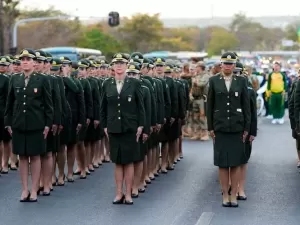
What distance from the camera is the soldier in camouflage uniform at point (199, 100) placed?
20766 millimetres

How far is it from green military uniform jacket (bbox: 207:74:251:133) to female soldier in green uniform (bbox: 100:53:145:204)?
1.08 m

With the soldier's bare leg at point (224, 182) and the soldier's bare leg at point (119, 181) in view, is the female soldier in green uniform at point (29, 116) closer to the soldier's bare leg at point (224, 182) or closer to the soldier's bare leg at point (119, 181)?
the soldier's bare leg at point (119, 181)

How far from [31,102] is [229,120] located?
2.89 meters

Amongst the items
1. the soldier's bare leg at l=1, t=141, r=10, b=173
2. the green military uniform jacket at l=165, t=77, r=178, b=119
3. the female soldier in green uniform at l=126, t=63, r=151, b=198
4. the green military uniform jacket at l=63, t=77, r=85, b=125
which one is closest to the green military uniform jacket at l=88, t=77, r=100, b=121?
the green military uniform jacket at l=63, t=77, r=85, b=125

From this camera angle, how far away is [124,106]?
1176 cm

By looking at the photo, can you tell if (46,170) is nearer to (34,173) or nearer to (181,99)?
(34,173)

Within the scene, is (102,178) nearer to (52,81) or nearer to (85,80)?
(85,80)

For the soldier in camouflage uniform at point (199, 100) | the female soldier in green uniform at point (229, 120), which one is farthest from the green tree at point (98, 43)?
the female soldier in green uniform at point (229, 120)

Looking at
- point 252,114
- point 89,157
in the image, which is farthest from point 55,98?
point 89,157

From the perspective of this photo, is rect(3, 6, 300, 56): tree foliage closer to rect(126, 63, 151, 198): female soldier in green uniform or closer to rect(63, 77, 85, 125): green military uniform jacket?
rect(63, 77, 85, 125): green military uniform jacket

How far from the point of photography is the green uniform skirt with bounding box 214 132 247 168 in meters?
11.6

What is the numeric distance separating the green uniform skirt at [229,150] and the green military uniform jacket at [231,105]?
0.12 metres

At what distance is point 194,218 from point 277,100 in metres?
16.6

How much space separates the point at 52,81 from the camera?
1235 cm
